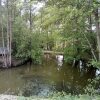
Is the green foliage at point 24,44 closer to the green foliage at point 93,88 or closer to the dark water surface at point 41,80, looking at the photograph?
the dark water surface at point 41,80

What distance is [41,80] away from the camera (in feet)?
42.3

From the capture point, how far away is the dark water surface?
420 inches

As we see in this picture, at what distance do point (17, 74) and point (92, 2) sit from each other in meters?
8.10

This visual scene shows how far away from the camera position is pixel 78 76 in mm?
14219

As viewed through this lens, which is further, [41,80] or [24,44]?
[24,44]

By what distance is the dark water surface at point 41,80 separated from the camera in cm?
1066

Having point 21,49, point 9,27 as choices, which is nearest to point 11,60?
point 21,49

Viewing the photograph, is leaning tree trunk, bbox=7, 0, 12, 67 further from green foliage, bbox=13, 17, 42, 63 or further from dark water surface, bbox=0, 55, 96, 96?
dark water surface, bbox=0, 55, 96, 96

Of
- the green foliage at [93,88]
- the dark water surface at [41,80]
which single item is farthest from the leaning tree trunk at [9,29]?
the green foliage at [93,88]

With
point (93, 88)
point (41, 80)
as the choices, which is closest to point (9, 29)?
point (41, 80)

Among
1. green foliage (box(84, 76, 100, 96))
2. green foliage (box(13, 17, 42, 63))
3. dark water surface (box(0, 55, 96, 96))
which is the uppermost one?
green foliage (box(13, 17, 42, 63))

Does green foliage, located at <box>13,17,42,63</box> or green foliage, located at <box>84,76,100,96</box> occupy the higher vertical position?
green foliage, located at <box>13,17,42,63</box>

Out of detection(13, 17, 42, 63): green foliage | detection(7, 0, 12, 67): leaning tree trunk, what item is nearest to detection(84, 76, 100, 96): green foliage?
detection(13, 17, 42, 63): green foliage

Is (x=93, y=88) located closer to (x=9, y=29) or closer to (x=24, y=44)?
(x=24, y=44)
